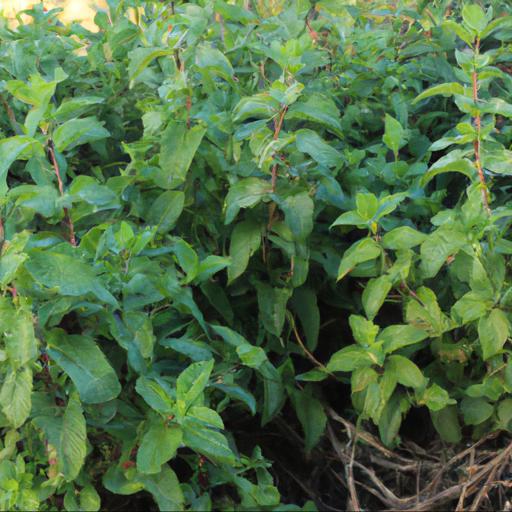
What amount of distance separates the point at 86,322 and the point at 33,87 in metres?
0.42

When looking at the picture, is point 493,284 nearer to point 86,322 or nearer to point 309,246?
point 309,246

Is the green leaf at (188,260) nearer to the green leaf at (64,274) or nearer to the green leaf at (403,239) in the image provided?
the green leaf at (64,274)

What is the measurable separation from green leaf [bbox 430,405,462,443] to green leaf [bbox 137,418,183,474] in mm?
559

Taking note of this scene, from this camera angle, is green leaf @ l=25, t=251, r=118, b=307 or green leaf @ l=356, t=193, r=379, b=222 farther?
green leaf @ l=356, t=193, r=379, b=222

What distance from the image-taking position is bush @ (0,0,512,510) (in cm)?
144

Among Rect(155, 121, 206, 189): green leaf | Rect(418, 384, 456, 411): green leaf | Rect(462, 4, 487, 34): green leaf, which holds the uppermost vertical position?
Rect(462, 4, 487, 34): green leaf

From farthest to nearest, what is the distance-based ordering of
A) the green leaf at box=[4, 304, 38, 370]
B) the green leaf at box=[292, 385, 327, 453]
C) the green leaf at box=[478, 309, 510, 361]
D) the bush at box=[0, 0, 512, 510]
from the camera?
the green leaf at box=[292, 385, 327, 453]
the green leaf at box=[478, 309, 510, 361]
the bush at box=[0, 0, 512, 510]
the green leaf at box=[4, 304, 38, 370]

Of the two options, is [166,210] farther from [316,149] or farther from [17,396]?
[17,396]

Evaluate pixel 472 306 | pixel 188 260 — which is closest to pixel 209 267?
pixel 188 260

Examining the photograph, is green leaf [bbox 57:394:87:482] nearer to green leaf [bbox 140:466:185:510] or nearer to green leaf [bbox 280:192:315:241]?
green leaf [bbox 140:466:185:510]

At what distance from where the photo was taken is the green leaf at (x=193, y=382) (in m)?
1.41

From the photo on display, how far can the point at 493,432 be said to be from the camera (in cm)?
172

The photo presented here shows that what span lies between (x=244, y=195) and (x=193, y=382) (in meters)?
0.39

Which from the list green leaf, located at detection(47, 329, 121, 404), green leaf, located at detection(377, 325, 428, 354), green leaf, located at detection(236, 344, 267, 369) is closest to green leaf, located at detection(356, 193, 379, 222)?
green leaf, located at detection(377, 325, 428, 354)
